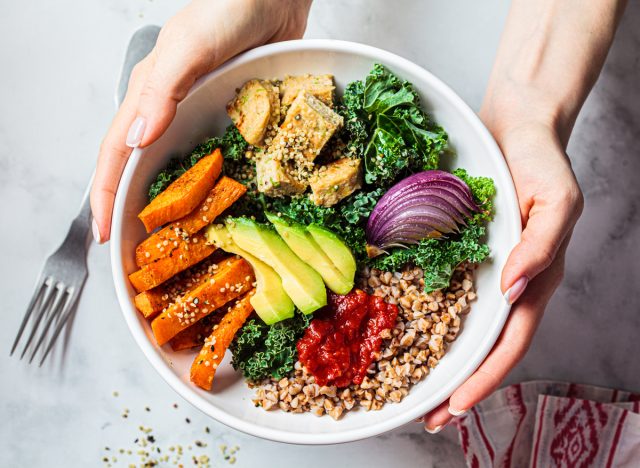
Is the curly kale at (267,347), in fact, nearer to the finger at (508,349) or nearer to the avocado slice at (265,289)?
the avocado slice at (265,289)

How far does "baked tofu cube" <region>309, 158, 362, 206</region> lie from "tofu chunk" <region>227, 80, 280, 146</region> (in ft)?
0.96

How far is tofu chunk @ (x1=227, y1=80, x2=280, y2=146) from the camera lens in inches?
101

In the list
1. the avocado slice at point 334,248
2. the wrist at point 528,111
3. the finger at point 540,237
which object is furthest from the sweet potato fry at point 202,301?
the wrist at point 528,111

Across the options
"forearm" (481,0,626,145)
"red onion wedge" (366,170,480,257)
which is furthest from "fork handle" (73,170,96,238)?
"forearm" (481,0,626,145)

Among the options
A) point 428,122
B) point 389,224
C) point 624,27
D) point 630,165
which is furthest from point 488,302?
point 624,27

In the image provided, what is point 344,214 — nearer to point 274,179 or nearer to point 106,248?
point 274,179

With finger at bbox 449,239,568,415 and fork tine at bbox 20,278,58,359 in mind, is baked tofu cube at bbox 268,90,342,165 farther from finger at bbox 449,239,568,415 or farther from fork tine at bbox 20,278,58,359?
fork tine at bbox 20,278,58,359

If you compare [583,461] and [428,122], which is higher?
[428,122]

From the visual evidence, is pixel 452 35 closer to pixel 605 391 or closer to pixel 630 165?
pixel 630 165

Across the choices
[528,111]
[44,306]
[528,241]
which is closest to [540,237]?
[528,241]

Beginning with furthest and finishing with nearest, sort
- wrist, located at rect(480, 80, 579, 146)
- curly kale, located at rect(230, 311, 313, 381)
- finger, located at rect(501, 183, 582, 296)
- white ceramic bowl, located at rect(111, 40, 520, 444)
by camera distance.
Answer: wrist, located at rect(480, 80, 579, 146) < curly kale, located at rect(230, 311, 313, 381) < white ceramic bowl, located at rect(111, 40, 520, 444) < finger, located at rect(501, 183, 582, 296)

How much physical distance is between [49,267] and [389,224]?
5.87 ft

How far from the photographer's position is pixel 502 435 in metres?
A: 3.31

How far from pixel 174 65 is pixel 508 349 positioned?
171 cm
